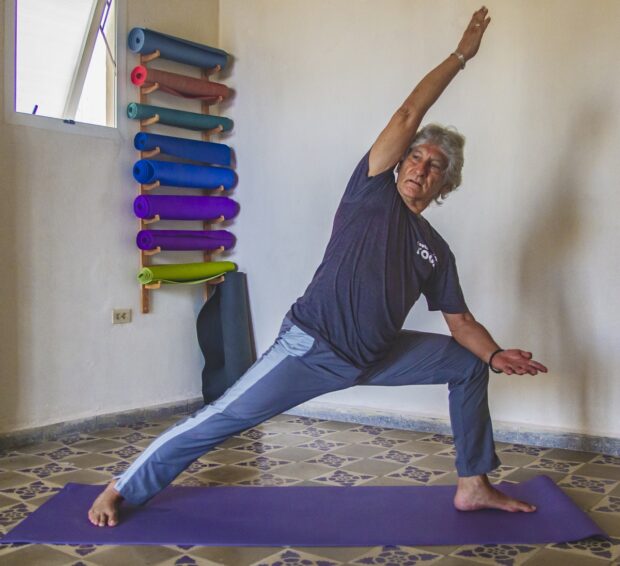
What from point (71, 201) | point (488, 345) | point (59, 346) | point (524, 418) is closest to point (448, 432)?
point (524, 418)

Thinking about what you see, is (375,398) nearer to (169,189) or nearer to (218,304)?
(218,304)

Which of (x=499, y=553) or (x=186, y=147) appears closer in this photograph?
(x=499, y=553)

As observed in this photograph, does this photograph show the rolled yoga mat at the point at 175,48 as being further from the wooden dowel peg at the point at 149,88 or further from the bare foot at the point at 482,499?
the bare foot at the point at 482,499

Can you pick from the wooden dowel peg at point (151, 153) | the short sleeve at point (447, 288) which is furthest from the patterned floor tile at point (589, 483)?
the wooden dowel peg at point (151, 153)

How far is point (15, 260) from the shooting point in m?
3.75

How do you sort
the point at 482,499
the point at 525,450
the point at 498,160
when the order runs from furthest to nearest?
the point at 498,160
the point at 525,450
the point at 482,499

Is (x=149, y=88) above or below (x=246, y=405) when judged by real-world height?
above

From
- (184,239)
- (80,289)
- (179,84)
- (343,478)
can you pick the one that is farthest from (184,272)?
(343,478)

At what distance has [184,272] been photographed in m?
4.38

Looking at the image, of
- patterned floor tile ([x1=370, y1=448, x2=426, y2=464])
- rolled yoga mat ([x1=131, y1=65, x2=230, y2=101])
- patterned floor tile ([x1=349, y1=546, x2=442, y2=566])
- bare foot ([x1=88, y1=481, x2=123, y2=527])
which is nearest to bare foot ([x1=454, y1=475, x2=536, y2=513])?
patterned floor tile ([x1=349, y1=546, x2=442, y2=566])

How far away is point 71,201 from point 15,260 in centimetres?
45

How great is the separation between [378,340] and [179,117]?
2.43 meters

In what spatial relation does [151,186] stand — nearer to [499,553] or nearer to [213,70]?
[213,70]

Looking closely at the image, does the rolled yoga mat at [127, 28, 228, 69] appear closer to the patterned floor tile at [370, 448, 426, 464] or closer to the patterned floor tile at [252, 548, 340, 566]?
the patterned floor tile at [370, 448, 426, 464]
